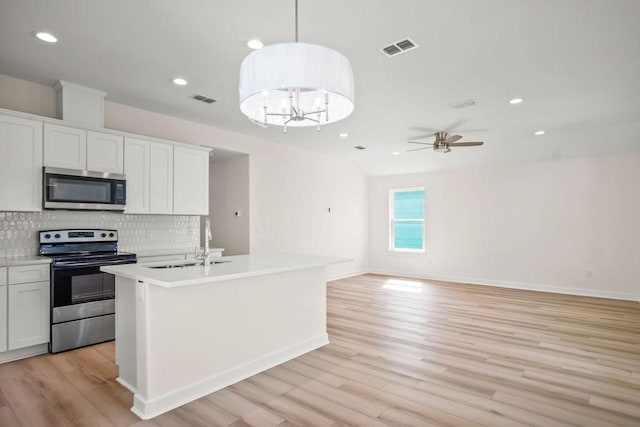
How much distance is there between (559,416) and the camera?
231cm

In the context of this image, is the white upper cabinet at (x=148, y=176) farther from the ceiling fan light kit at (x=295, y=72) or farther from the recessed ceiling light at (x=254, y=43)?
the ceiling fan light kit at (x=295, y=72)

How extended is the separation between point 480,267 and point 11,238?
7358mm

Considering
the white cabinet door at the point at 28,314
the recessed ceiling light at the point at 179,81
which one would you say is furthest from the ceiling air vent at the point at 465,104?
the white cabinet door at the point at 28,314

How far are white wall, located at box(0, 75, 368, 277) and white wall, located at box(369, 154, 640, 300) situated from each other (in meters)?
1.26

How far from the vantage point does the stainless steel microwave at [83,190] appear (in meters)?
3.49

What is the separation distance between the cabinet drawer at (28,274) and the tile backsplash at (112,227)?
1.49 feet

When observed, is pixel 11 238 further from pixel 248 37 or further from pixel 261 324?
pixel 248 37

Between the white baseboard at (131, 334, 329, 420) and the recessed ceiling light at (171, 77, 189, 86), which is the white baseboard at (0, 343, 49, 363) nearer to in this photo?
the white baseboard at (131, 334, 329, 420)

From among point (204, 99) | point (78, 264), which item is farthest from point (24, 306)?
point (204, 99)

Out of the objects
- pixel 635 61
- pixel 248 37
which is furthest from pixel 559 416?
pixel 248 37

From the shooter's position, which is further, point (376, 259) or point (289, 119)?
point (376, 259)

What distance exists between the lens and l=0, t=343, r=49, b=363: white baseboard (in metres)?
3.20

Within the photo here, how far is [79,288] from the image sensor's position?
3539mm

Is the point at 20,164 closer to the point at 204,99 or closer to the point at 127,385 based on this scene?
the point at 204,99
